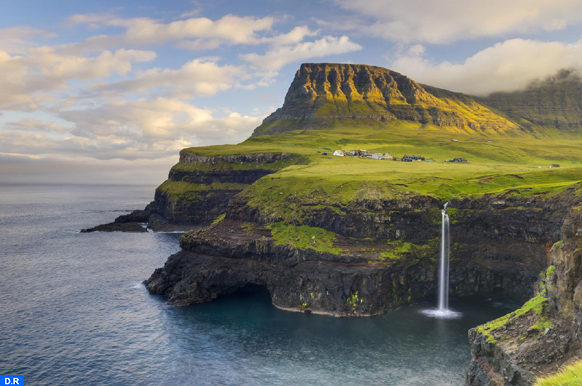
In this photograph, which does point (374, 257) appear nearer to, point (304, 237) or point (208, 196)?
point (304, 237)

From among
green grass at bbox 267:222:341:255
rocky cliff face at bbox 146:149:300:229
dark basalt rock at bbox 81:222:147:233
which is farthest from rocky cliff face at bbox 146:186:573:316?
dark basalt rock at bbox 81:222:147:233

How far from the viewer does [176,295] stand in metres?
90.3

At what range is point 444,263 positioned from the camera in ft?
309

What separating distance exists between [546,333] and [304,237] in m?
62.2

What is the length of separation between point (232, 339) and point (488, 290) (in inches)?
2389

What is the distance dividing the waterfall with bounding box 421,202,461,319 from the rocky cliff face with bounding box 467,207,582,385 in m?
44.1

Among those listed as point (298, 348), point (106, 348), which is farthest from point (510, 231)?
point (106, 348)

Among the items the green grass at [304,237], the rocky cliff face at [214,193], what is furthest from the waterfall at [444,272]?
the rocky cliff face at [214,193]

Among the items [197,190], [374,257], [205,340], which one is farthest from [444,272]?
[197,190]

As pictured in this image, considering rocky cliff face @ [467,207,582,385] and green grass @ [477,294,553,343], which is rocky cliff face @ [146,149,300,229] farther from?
rocky cliff face @ [467,207,582,385]

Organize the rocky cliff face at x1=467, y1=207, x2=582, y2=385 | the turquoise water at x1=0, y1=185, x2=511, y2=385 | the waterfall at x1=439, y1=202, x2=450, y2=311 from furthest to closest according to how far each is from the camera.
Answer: the waterfall at x1=439, y1=202, x2=450, y2=311
the turquoise water at x1=0, y1=185, x2=511, y2=385
the rocky cliff face at x1=467, y1=207, x2=582, y2=385

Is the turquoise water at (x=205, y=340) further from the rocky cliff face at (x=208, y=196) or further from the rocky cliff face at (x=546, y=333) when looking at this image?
the rocky cliff face at (x=208, y=196)

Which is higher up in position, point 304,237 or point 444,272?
point 304,237

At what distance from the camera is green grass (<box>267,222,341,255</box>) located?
91.1 m
